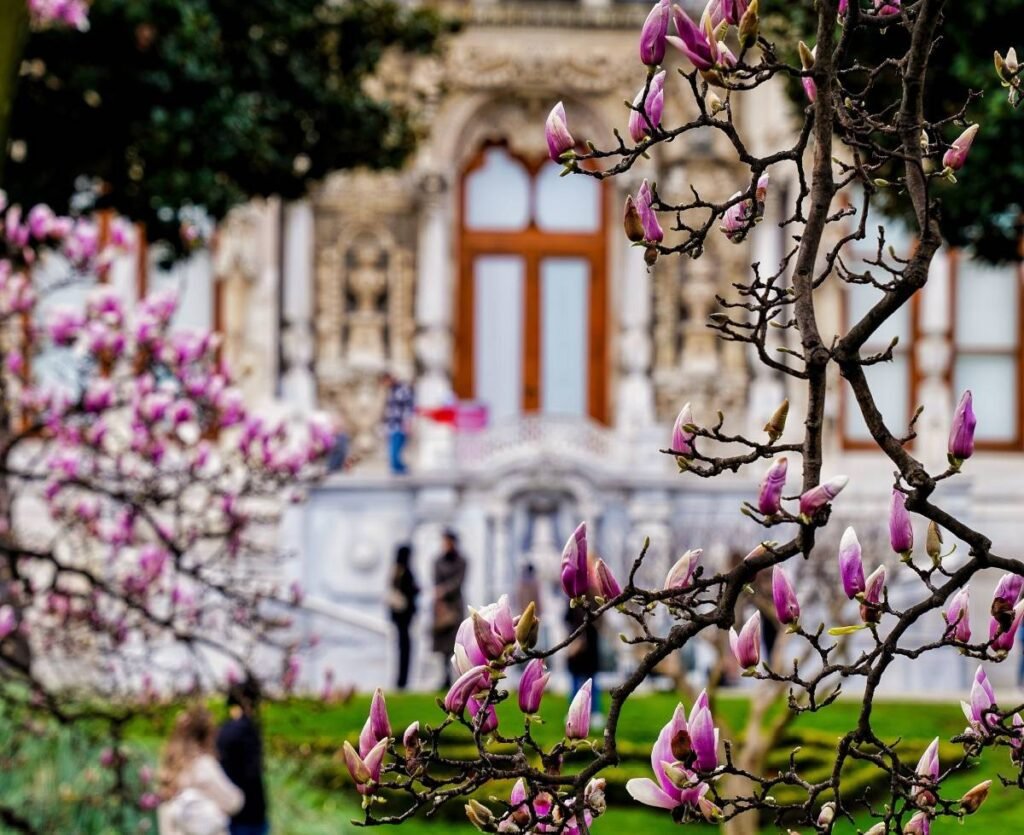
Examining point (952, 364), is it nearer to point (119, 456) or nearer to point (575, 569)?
point (119, 456)

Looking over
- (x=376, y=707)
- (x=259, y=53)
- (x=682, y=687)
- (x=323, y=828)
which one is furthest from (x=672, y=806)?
(x=259, y=53)

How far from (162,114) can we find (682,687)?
5241 millimetres

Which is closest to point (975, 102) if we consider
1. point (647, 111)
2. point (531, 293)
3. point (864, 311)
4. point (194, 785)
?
point (194, 785)

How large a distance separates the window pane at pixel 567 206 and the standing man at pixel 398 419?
321 centimetres

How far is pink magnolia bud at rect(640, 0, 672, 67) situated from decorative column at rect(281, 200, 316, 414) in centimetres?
2403

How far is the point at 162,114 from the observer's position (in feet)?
50.2

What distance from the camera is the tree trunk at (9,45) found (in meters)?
6.64

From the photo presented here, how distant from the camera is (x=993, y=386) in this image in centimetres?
2912

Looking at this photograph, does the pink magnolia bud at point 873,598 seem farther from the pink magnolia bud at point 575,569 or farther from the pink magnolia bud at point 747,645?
the pink magnolia bud at point 575,569

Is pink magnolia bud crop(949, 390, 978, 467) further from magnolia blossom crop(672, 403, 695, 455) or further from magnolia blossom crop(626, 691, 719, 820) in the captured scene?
magnolia blossom crop(626, 691, 719, 820)

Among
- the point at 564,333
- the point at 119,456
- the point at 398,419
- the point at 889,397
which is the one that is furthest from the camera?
the point at 564,333

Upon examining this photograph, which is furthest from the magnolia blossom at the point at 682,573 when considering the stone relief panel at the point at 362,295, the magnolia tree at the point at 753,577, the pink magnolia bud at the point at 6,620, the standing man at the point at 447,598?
the stone relief panel at the point at 362,295

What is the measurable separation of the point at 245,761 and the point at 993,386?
1878cm

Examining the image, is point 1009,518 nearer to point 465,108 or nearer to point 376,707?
point 465,108
